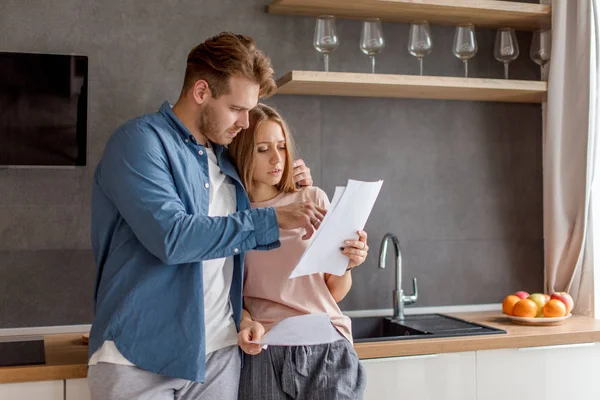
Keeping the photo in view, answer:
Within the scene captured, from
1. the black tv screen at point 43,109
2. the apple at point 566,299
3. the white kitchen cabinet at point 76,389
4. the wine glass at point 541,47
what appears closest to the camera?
the white kitchen cabinet at point 76,389

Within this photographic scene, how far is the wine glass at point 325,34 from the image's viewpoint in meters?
2.66

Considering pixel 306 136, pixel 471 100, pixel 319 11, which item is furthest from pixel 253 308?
pixel 471 100

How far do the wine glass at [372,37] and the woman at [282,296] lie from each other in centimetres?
72

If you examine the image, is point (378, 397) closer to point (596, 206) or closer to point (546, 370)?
point (546, 370)

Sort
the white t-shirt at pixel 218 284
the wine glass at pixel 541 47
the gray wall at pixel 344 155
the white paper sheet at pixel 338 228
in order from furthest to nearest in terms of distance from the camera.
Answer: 1. the wine glass at pixel 541 47
2. the gray wall at pixel 344 155
3. the white t-shirt at pixel 218 284
4. the white paper sheet at pixel 338 228

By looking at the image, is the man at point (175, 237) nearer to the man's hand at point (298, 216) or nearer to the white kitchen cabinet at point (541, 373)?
the man's hand at point (298, 216)

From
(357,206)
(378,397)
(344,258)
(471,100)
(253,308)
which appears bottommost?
(378,397)

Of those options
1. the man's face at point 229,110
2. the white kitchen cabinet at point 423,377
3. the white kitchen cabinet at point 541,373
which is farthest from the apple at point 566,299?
the man's face at point 229,110

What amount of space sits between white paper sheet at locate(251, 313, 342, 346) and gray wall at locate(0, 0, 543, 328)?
0.87 meters

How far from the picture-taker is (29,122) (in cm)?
247

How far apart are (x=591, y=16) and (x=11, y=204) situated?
2.22 m

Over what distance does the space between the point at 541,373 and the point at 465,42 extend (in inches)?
48.6

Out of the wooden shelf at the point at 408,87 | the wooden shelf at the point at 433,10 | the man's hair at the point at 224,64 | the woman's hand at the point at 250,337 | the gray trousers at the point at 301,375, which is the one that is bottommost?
the gray trousers at the point at 301,375

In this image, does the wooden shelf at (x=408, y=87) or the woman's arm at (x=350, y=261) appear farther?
the wooden shelf at (x=408, y=87)
